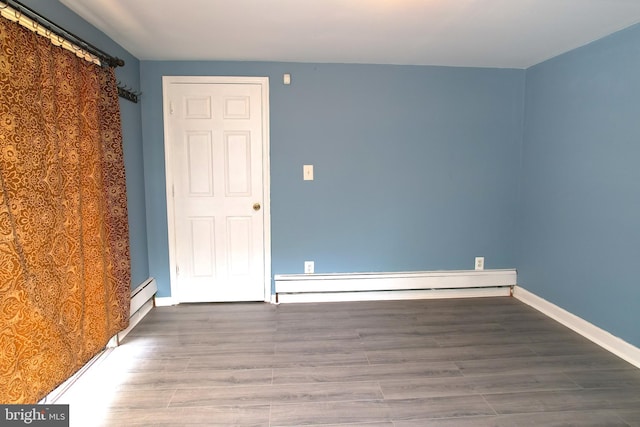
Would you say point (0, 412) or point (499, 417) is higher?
point (0, 412)

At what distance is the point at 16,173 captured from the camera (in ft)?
4.76

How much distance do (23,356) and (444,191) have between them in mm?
3214

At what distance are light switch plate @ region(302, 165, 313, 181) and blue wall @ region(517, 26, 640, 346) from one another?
2.06 meters

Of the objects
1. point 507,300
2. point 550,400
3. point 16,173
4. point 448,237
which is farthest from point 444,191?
point 16,173

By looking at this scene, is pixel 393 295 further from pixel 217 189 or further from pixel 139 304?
pixel 139 304

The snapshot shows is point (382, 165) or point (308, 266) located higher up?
point (382, 165)

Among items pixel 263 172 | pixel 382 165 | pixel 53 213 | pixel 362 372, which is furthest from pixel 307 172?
pixel 53 213

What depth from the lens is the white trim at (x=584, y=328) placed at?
7.34ft

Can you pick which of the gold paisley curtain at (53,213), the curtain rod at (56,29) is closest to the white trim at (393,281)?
the gold paisley curtain at (53,213)

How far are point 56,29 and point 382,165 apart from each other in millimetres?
2506

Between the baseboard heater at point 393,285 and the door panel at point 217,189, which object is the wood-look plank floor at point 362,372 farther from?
the door panel at point 217,189

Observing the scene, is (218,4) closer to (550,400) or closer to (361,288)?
(361,288)

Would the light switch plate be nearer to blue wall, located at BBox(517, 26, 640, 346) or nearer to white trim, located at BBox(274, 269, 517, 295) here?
white trim, located at BBox(274, 269, 517, 295)

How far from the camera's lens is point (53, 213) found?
169 cm
